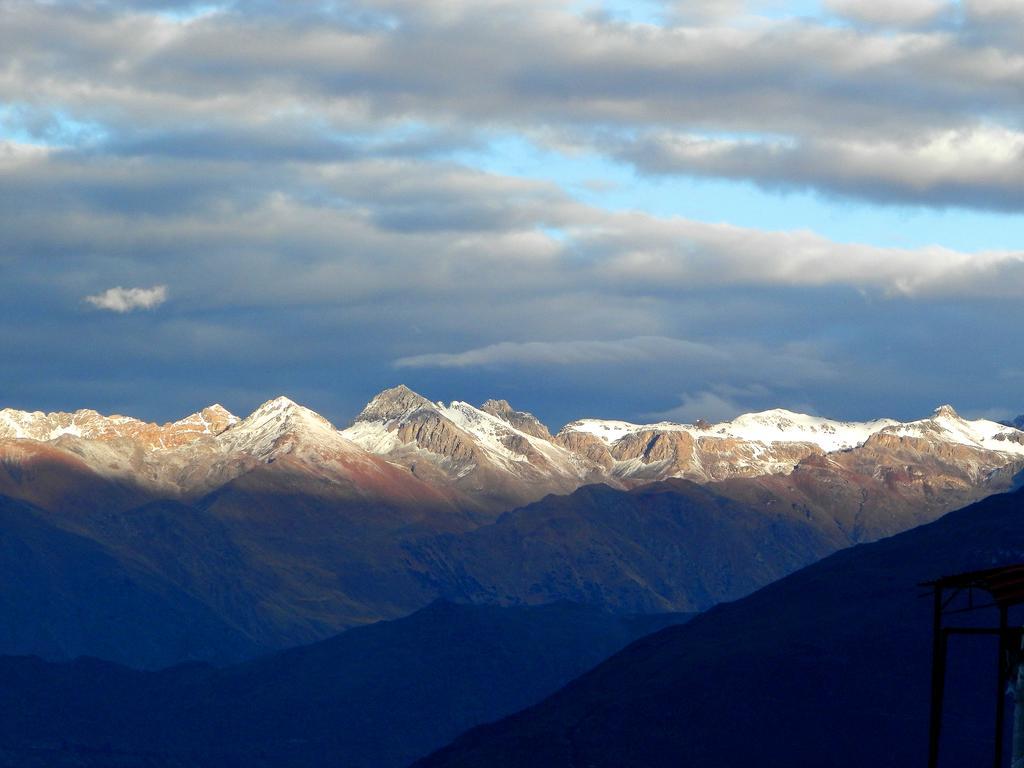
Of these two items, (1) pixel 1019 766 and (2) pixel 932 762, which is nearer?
(1) pixel 1019 766

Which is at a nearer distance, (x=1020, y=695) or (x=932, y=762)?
(x=1020, y=695)

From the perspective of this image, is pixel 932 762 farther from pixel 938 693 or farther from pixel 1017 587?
pixel 1017 587

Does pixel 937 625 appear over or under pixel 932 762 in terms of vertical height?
over

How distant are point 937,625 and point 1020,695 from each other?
16.1ft

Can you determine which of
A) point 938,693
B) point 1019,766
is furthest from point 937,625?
point 1019,766

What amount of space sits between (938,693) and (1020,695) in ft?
14.9

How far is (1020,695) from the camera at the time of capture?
5372 cm

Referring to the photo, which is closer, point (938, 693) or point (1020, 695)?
point (1020, 695)

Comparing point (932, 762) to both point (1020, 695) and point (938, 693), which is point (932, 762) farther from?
point (1020, 695)

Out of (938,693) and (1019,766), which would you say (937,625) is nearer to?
(938,693)

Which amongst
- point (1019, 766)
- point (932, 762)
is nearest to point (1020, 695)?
point (1019, 766)

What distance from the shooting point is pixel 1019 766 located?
5409cm

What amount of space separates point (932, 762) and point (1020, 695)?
244 inches

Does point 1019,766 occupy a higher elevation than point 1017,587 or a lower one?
lower
